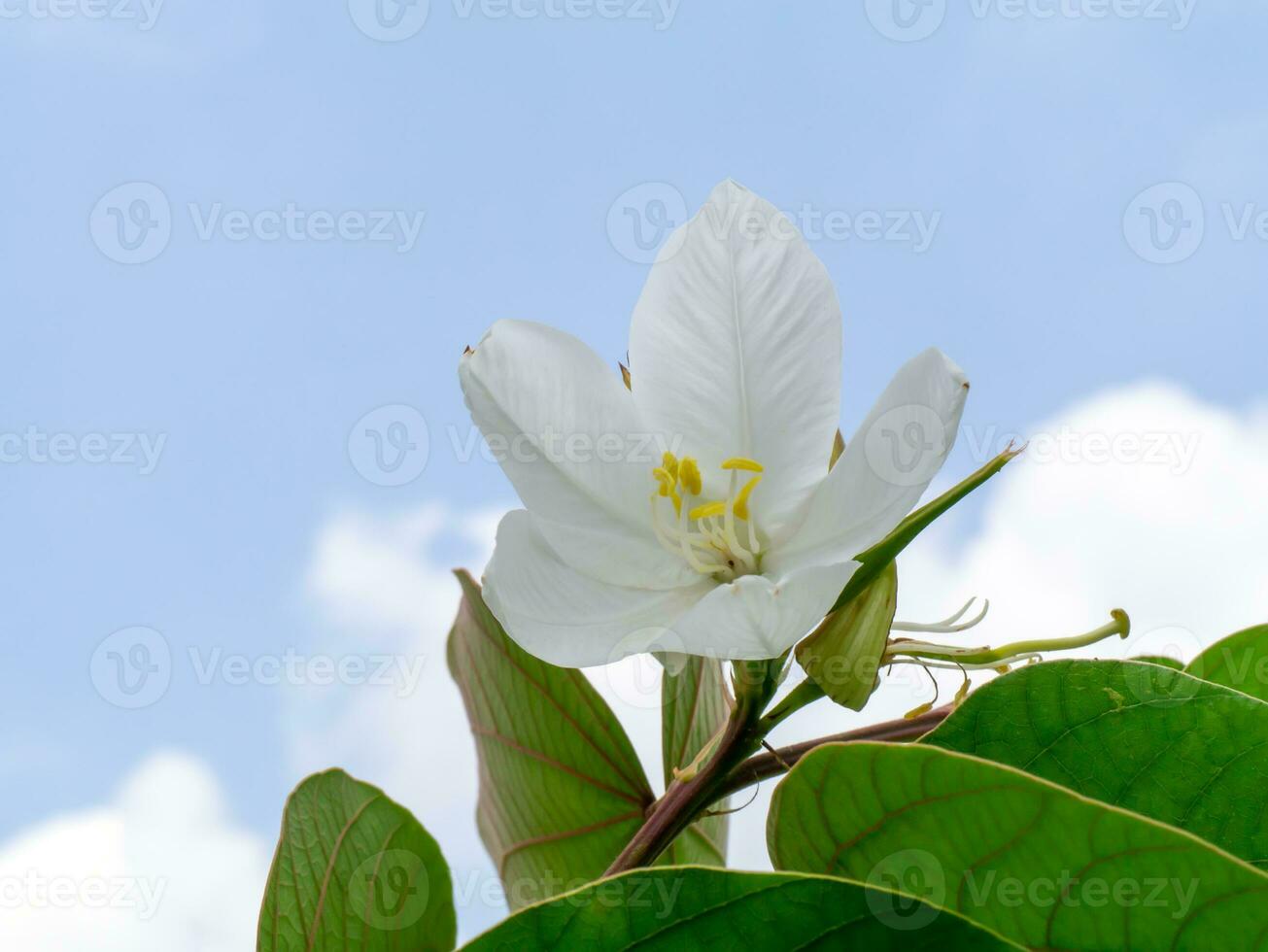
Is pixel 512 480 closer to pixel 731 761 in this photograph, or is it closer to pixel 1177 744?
pixel 731 761

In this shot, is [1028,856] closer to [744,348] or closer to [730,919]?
[730,919]

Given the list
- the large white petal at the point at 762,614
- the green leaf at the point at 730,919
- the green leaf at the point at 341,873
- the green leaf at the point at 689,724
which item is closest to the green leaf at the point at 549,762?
the green leaf at the point at 689,724

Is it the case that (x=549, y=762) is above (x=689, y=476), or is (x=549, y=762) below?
below

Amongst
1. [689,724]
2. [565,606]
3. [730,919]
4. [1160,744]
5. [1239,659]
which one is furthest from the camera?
[689,724]

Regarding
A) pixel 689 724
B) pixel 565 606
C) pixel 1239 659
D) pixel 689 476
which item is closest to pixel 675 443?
pixel 689 476

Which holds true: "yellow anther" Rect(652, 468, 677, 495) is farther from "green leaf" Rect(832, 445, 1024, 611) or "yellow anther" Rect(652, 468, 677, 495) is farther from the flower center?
Result: "green leaf" Rect(832, 445, 1024, 611)

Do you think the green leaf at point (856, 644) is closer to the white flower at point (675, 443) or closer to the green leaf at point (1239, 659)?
the white flower at point (675, 443)

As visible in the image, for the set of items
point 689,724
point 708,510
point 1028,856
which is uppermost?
point 708,510
